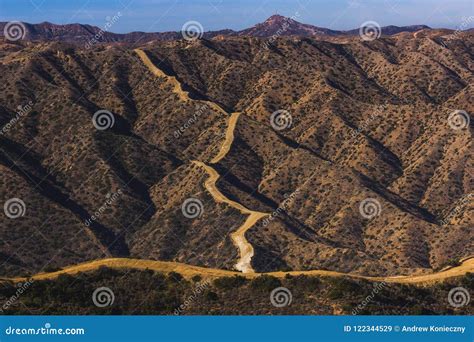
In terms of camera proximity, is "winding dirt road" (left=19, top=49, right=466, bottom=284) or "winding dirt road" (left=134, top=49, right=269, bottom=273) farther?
"winding dirt road" (left=134, top=49, right=269, bottom=273)

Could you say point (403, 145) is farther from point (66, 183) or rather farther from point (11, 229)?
point (11, 229)

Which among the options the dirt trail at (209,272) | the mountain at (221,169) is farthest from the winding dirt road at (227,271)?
the mountain at (221,169)

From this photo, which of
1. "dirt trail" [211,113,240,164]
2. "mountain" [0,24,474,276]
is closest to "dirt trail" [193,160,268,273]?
"mountain" [0,24,474,276]

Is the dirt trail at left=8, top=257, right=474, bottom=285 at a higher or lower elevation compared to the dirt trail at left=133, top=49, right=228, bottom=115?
lower

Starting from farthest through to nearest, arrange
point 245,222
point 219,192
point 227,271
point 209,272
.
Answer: point 219,192, point 245,222, point 227,271, point 209,272

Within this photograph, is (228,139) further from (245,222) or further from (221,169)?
(245,222)

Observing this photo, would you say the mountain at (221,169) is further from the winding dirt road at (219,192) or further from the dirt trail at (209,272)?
the dirt trail at (209,272)

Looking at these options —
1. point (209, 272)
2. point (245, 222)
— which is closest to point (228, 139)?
point (245, 222)

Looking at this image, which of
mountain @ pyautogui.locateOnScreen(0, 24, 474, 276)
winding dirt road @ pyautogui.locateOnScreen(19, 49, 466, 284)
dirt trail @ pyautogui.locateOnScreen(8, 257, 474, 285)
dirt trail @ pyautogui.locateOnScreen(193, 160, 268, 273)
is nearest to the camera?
dirt trail @ pyautogui.locateOnScreen(8, 257, 474, 285)

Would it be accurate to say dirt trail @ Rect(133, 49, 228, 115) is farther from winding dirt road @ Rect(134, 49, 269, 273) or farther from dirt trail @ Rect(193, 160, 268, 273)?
dirt trail @ Rect(193, 160, 268, 273)
